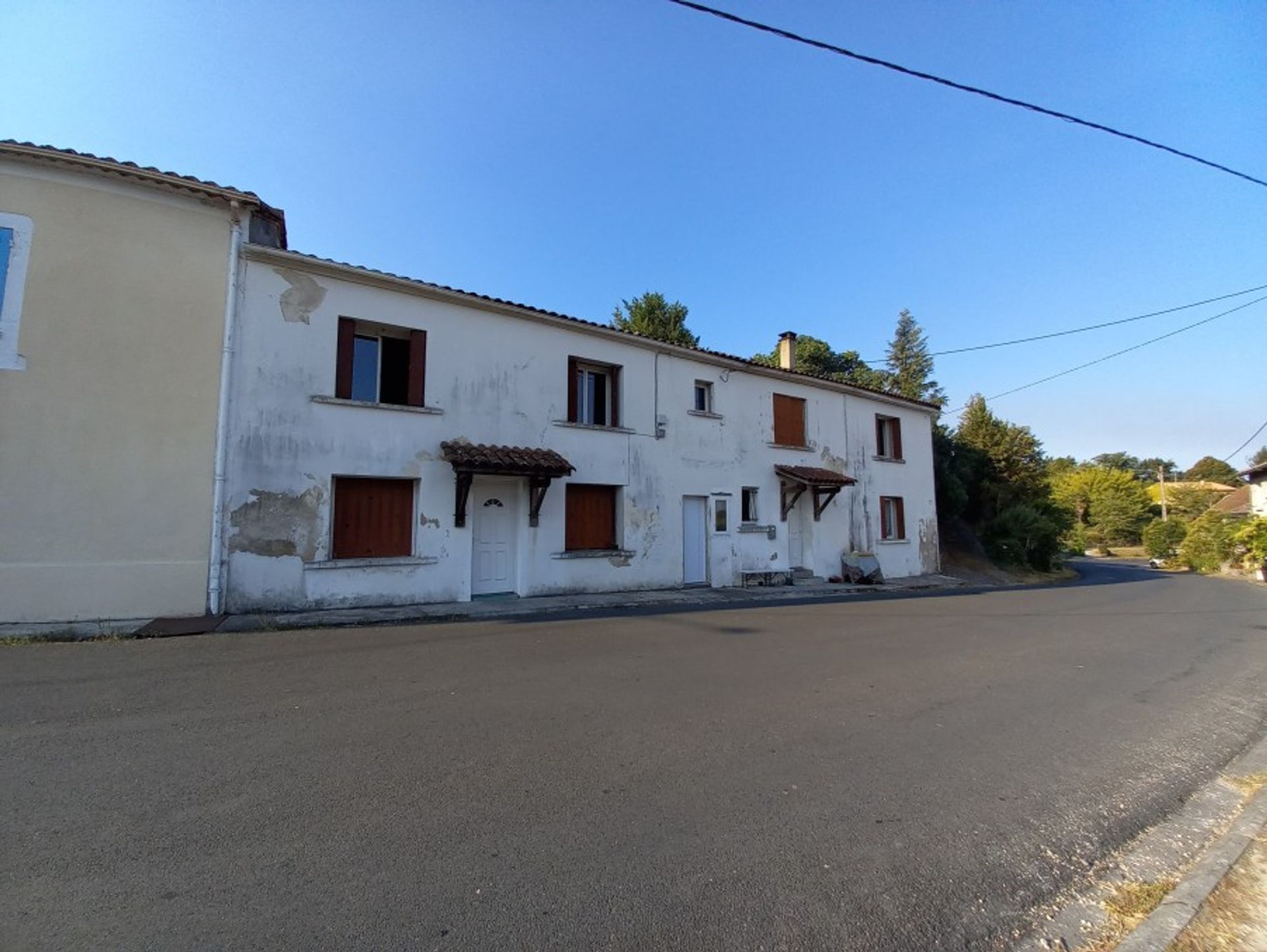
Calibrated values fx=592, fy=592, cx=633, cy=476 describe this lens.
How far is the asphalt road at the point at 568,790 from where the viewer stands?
2.32 m

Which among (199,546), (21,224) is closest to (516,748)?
(199,546)

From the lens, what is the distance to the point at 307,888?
244cm

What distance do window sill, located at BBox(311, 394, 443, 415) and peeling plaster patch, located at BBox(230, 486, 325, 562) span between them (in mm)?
1541

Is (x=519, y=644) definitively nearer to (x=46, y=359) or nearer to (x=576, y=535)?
(x=576, y=535)

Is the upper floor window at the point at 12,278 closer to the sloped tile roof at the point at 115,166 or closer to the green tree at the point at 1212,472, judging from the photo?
the sloped tile roof at the point at 115,166

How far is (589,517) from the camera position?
13633 mm

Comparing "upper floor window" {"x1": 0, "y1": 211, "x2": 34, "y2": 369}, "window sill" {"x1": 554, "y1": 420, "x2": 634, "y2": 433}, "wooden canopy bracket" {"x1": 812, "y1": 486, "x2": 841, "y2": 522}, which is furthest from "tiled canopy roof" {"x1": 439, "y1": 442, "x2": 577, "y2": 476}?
"wooden canopy bracket" {"x1": 812, "y1": 486, "x2": 841, "y2": 522}

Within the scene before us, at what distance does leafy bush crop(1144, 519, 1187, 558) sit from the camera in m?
40.3

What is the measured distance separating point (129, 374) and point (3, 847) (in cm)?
853

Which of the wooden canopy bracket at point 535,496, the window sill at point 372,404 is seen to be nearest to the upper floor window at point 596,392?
Answer: the wooden canopy bracket at point 535,496

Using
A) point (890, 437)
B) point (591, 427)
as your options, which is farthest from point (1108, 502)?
point (591, 427)

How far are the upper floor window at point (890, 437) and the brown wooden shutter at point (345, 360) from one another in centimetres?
1670

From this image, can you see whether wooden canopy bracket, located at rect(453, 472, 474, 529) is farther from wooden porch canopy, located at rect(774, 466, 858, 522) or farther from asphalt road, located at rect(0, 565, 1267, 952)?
wooden porch canopy, located at rect(774, 466, 858, 522)

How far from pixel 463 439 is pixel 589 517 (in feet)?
11.2
